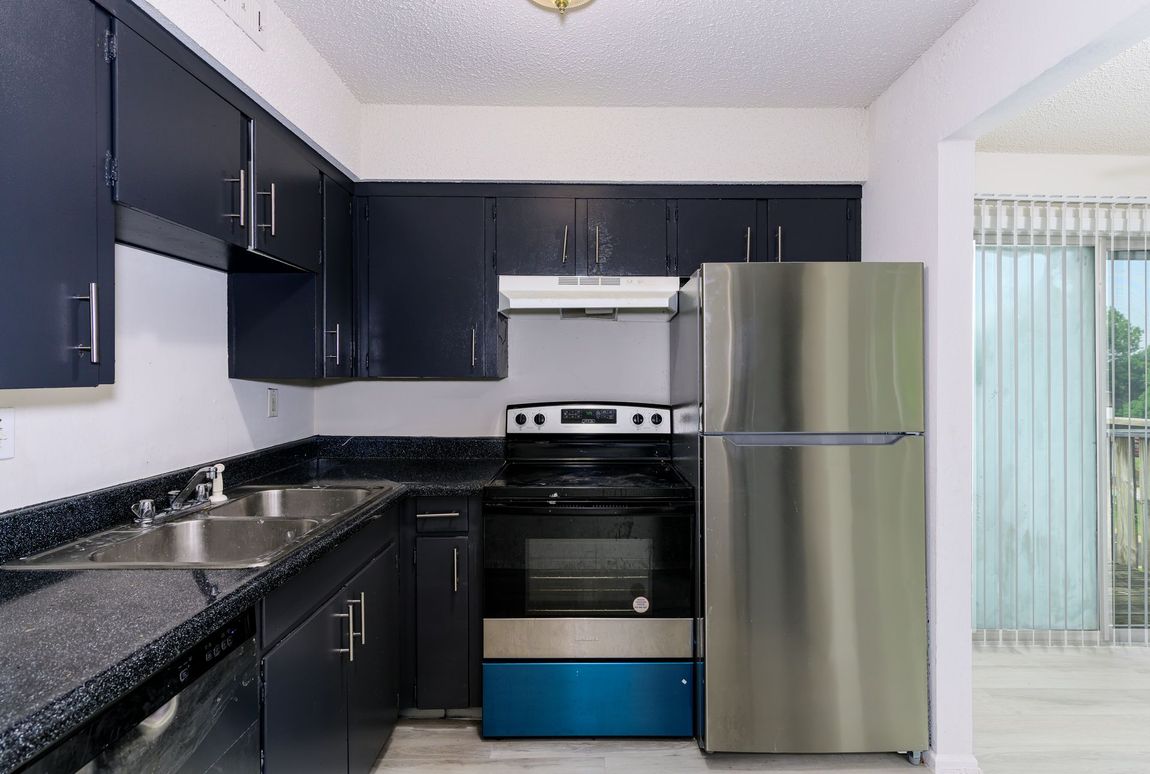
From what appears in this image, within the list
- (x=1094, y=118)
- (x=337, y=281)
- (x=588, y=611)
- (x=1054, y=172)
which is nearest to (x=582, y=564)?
(x=588, y=611)

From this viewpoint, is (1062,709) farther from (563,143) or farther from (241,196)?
(241,196)

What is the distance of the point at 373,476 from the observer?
2486mm

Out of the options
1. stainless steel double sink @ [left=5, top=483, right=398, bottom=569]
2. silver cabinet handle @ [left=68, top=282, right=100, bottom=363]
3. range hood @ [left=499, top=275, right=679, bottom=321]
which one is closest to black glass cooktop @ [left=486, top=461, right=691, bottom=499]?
stainless steel double sink @ [left=5, top=483, right=398, bottom=569]

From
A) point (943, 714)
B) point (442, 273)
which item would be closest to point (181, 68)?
point (442, 273)

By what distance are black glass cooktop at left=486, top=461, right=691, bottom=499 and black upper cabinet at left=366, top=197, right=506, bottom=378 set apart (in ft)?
1.56

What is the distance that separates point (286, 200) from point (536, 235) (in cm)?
99

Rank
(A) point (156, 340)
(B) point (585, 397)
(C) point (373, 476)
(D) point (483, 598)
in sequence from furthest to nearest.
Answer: (B) point (585, 397), (C) point (373, 476), (D) point (483, 598), (A) point (156, 340)

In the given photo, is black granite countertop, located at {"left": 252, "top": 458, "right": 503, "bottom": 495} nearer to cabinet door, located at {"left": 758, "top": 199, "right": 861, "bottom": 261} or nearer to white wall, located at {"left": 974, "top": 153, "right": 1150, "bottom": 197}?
cabinet door, located at {"left": 758, "top": 199, "right": 861, "bottom": 261}

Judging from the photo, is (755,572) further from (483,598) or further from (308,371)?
(308,371)

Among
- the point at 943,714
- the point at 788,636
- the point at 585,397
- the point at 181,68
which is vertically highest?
the point at 181,68

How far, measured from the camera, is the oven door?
2.26 metres

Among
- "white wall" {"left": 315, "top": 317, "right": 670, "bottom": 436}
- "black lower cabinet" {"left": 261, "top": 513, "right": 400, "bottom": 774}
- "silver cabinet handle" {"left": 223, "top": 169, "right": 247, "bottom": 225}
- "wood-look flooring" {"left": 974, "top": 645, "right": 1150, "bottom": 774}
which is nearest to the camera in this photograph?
"black lower cabinet" {"left": 261, "top": 513, "right": 400, "bottom": 774}

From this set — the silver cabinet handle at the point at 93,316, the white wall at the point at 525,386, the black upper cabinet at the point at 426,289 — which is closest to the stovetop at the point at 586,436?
the white wall at the point at 525,386

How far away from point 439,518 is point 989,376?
2.68 metres
